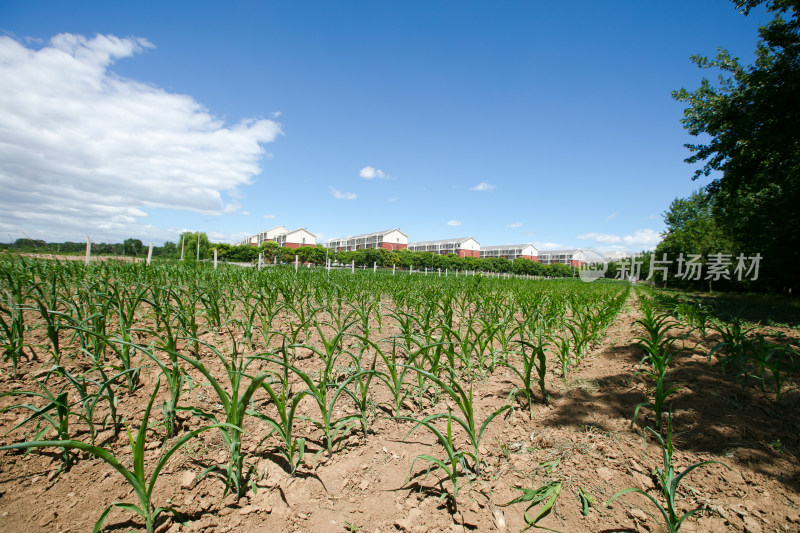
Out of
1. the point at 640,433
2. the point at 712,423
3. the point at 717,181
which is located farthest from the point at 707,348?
the point at 717,181

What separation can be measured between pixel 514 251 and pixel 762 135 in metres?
101

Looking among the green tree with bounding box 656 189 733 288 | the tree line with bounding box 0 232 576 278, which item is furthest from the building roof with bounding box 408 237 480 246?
the green tree with bounding box 656 189 733 288

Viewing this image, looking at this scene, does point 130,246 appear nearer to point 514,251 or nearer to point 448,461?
point 448,461

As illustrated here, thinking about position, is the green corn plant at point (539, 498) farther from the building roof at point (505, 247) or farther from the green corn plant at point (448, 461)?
the building roof at point (505, 247)

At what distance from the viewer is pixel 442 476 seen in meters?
1.87

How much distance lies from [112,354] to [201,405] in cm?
130

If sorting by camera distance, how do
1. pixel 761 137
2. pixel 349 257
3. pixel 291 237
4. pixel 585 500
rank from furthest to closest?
1. pixel 291 237
2. pixel 349 257
3. pixel 761 137
4. pixel 585 500

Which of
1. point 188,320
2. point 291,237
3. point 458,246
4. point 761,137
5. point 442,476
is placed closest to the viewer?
point 442,476

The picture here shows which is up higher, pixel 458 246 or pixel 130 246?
pixel 458 246

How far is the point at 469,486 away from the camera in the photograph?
5.82ft

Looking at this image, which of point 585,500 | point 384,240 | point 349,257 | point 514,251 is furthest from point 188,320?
point 514,251

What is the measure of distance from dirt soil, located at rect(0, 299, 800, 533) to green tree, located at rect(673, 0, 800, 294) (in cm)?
1165

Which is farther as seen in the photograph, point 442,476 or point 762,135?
point 762,135

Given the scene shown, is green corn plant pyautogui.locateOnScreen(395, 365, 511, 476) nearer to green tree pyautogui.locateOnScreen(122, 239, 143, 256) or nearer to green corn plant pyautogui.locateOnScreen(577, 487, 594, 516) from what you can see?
green corn plant pyautogui.locateOnScreen(577, 487, 594, 516)
